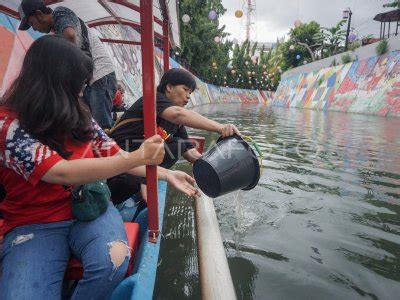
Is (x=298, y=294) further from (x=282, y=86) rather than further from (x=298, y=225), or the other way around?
(x=282, y=86)

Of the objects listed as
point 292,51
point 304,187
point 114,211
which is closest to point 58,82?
point 114,211

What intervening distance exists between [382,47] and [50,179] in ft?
68.5

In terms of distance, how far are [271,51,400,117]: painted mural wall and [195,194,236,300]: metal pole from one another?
15639 millimetres

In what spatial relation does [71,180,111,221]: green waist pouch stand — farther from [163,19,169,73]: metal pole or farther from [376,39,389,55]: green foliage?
[376,39,389,55]: green foliage

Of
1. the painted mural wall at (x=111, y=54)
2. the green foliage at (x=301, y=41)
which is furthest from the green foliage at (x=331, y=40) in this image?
the painted mural wall at (x=111, y=54)

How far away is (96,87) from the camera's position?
11.1 feet

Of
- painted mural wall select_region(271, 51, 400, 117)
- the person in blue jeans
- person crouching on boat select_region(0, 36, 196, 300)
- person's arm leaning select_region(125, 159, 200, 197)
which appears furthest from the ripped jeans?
painted mural wall select_region(271, 51, 400, 117)

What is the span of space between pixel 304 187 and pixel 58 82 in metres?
3.40

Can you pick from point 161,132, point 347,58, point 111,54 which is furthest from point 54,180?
point 347,58

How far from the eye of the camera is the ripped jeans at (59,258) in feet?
4.57

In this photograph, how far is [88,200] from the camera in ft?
5.26

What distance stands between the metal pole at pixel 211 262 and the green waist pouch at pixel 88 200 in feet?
2.12

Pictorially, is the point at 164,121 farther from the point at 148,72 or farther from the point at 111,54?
the point at 111,54

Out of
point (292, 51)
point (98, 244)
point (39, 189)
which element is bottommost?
point (98, 244)
